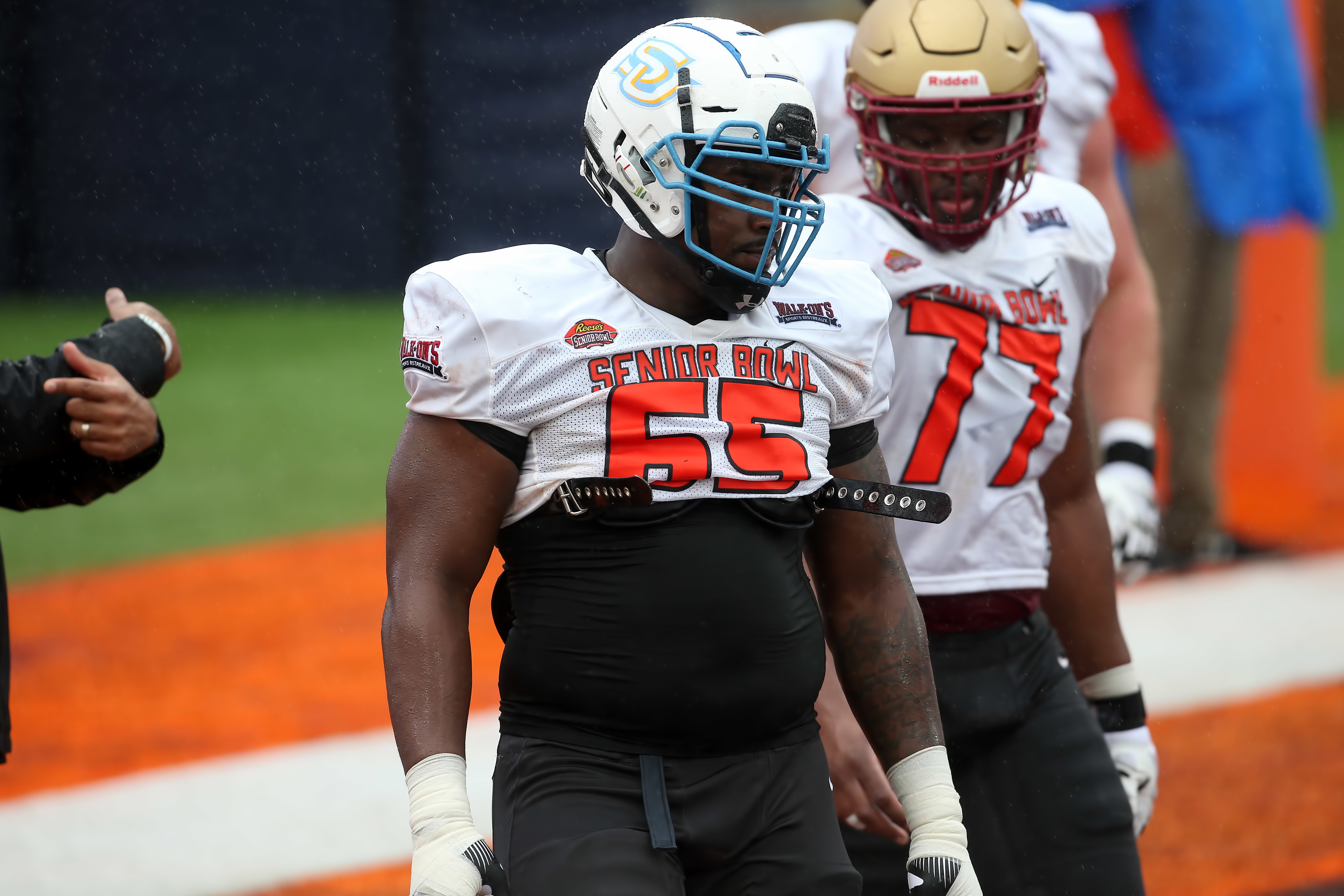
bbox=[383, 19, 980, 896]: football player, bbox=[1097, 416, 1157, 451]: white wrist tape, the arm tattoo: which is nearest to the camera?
bbox=[383, 19, 980, 896]: football player

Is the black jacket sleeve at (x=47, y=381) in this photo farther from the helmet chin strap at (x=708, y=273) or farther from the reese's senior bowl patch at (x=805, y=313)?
the reese's senior bowl patch at (x=805, y=313)

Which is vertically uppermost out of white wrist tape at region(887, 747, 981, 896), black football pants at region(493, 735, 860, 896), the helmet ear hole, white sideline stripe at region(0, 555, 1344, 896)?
the helmet ear hole

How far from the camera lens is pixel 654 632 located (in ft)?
7.75

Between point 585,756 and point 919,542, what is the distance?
39.5 inches

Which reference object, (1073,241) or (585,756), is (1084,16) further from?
(585,756)

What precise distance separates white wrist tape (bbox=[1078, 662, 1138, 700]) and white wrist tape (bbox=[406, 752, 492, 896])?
5.37 feet

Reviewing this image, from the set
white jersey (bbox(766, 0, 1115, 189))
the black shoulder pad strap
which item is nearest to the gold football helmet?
white jersey (bbox(766, 0, 1115, 189))

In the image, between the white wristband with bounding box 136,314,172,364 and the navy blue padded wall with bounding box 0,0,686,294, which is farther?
the navy blue padded wall with bounding box 0,0,686,294

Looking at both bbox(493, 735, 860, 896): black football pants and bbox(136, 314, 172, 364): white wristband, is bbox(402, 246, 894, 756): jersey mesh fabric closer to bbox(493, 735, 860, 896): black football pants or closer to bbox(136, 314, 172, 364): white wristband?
bbox(493, 735, 860, 896): black football pants

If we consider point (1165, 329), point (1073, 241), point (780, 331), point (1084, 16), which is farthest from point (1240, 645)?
point (780, 331)

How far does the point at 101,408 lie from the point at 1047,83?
2187 mm

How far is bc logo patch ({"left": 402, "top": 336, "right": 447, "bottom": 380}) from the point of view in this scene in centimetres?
234

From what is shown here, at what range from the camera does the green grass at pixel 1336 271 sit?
40.0 feet

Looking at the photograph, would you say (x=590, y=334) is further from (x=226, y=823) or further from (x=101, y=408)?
(x=226, y=823)
